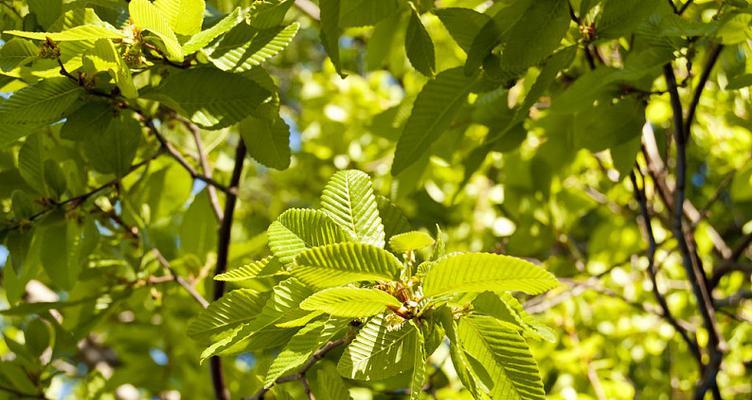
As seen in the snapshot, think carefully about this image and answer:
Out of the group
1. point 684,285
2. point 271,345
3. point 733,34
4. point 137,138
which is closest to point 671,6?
point 733,34

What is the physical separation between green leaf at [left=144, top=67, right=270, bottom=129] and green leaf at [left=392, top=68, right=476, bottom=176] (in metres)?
0.27

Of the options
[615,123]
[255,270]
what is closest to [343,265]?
[255,270]

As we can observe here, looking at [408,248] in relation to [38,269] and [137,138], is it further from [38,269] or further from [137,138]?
[38,269]

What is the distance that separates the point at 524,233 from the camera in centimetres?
203

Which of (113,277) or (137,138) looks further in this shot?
(113,277)

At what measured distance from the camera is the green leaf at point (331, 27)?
3.82 feet

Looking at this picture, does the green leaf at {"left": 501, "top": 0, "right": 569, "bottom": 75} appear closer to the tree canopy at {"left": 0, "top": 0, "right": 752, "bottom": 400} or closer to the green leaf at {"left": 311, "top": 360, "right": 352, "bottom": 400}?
the tree canopy at {"left": 0, "top": 0, "right": 752, "bottom": 400}

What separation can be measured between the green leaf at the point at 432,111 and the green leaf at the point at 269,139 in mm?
180

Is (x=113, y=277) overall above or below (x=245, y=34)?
below

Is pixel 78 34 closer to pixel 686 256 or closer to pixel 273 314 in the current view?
pixel 273 314

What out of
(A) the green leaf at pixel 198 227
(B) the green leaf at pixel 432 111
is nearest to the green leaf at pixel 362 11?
(B) the green leaf at pixel 432 111

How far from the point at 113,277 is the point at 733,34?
127 cm

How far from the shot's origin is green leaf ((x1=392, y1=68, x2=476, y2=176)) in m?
1.29

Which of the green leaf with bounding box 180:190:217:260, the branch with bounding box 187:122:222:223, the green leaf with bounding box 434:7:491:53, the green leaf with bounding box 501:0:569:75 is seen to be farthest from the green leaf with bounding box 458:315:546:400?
the green leaf with bounding box 180:190:217:260
